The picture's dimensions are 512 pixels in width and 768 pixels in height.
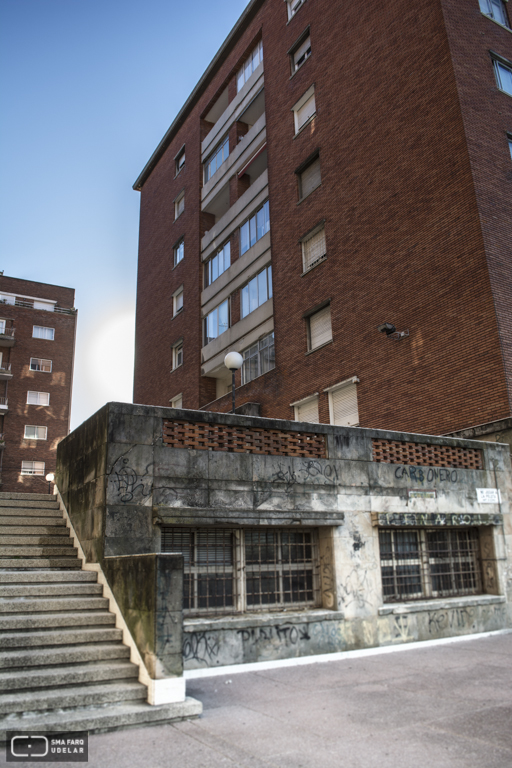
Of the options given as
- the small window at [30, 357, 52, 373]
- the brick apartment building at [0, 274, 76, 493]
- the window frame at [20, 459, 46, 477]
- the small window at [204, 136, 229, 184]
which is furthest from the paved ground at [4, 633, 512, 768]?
the small window at [30, 357, 52, 373]

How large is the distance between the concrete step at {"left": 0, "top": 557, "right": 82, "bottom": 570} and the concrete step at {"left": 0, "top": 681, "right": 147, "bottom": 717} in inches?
113

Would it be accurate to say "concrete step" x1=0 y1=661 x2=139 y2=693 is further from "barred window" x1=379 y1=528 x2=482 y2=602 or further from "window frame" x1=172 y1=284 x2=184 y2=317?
"window frame" x1=172 y1=284 x2=184 y2=317

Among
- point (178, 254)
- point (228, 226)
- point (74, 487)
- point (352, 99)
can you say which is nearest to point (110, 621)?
point (74, 487)

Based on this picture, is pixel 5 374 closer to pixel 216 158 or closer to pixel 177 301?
pixel 177 301

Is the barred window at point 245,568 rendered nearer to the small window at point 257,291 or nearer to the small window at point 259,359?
the small window at point 259,359

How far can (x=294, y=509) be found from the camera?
9602 mm

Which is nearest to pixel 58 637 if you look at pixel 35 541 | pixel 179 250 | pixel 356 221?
pixel 35 541

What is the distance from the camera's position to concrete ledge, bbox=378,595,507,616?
994 centimetres

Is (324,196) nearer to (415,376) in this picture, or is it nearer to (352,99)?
(352,99)

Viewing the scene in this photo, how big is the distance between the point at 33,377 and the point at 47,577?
39.0 m

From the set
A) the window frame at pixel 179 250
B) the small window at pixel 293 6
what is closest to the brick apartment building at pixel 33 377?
the window frame at pixel 179 250

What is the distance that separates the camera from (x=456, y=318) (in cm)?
1455

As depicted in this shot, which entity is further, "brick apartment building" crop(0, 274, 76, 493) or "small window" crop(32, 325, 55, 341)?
"small window" crop(32, 325, 55, 341)

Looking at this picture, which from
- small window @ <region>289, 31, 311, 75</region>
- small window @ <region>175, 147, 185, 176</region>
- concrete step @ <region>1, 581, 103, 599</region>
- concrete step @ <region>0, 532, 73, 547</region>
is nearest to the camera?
concrete step @ <region>1, 581, 103, 599</region>
